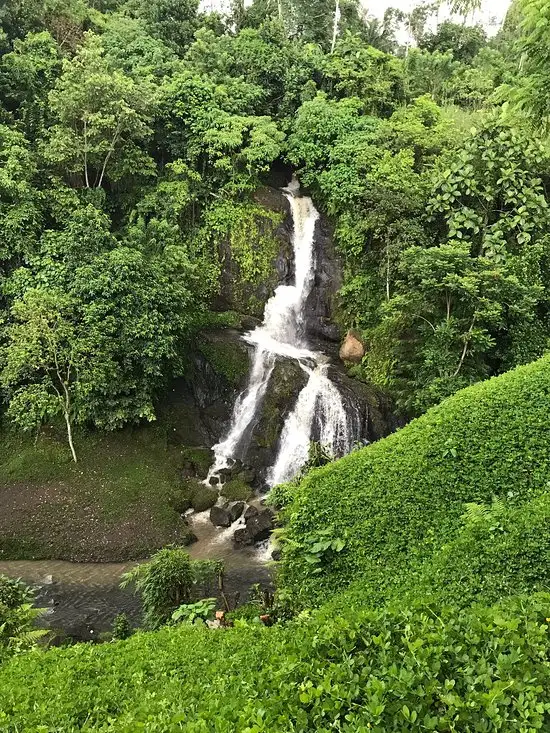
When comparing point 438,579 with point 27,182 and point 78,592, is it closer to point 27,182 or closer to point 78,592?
point 78,592

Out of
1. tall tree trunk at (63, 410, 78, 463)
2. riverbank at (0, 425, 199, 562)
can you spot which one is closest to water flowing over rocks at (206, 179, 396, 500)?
riverbank at (0, 425, 199, 562)

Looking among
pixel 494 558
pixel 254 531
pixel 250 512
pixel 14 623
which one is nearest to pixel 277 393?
pixel 250 512

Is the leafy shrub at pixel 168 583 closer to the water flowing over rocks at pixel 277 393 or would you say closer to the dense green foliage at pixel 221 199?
the water flowing over rocks at pixel 277 393

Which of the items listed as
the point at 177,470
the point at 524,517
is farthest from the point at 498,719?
the point at 177,470

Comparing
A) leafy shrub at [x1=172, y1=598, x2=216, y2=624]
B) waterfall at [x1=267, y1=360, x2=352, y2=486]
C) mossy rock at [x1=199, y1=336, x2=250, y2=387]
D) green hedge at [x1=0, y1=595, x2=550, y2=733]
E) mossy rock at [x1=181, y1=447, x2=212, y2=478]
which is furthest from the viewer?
mossy rock at [x1=199, y1=336, x2=250, y2=387]

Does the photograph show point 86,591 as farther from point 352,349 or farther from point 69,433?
point 352,349

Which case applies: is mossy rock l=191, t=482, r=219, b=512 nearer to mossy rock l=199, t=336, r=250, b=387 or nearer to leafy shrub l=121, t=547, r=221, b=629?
mossy rock l=199, t=336, r=250, b=387

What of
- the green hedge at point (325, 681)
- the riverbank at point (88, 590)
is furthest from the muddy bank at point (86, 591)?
the green hedge at point (325, 681)
